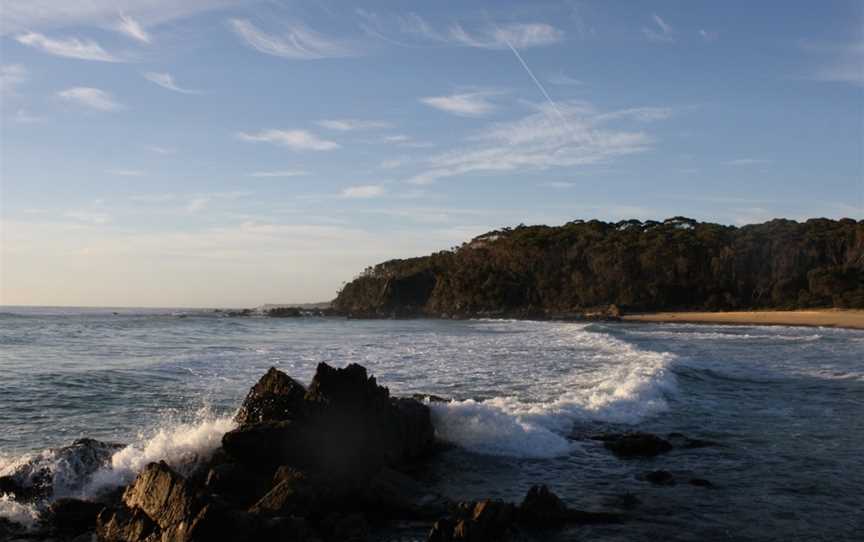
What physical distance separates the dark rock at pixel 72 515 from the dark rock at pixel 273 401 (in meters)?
2.51

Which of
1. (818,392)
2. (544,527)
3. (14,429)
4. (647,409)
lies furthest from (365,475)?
(818,392)

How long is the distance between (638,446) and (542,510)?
439 cm

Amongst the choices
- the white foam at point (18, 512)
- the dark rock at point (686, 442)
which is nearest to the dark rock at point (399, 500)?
the white foam at point (18, 512)

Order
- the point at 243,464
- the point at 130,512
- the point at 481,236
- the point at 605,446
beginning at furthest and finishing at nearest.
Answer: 1. the point at 481,236
2. the point at 605,446
3. the point at 243,464
4. the point at 130,512

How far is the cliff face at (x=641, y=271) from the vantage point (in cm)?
8109

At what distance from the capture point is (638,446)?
12.3 meters

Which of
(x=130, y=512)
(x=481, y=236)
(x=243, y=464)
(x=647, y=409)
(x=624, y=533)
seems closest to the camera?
(x=130, y=512)

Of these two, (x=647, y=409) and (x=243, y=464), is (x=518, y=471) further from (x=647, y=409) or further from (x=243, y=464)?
(x=647, y=409)

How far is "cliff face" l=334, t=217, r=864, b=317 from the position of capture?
81.1m

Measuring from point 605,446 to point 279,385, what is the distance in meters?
5.98

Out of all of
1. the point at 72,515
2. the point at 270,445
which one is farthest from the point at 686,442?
the point at 72,515

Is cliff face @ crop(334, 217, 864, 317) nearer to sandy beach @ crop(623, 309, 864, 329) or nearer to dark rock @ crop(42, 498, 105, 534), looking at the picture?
sandy beach @ crop(623, 309, 864, 329)

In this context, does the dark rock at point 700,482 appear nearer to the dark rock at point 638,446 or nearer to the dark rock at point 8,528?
the dark rock at point 638,446

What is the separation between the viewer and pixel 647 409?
16.3 m
